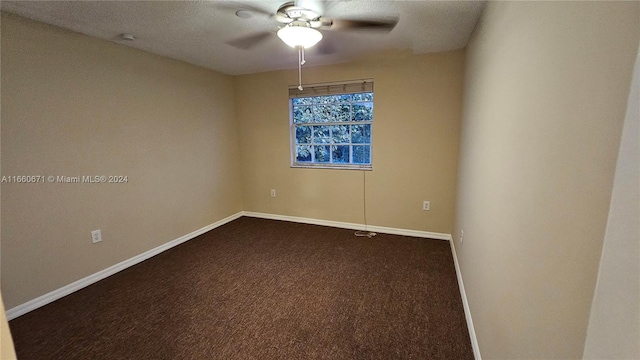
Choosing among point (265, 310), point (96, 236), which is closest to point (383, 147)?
point (265, 310)

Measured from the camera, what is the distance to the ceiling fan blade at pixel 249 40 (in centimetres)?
234

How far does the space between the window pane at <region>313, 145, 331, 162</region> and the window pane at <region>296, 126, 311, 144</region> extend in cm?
17

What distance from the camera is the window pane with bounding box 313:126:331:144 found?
148 inches

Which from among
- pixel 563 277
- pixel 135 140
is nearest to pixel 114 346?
pixel 135 140

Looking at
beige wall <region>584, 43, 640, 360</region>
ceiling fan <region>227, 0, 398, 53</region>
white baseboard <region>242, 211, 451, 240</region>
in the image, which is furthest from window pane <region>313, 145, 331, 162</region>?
beige wall <region>584, 43, 640, 360</region>

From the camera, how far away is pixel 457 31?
2352 mm

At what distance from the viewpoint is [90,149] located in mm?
2404

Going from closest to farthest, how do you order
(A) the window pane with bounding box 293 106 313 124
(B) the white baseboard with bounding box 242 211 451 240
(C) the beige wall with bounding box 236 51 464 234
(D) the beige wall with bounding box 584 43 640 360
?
(D) the beige wall with bounding box 584 43 640 360 → (C) the beige wall with bounding box 236 51 464 234 → (B) the white baseboard with bounding box 242 211 451 240 → (A) the window pane with bounding box 293 106 313 124

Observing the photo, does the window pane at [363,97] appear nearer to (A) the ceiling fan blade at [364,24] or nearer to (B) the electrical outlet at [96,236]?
(A) the ceiling fan blade at [364,24]

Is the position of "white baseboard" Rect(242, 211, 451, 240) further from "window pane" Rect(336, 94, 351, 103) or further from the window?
"window pane" Rect(336, 94, 351, 103)

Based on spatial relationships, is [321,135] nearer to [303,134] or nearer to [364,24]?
[303,134]

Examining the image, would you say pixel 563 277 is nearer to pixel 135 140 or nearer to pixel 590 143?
pixel 590 143

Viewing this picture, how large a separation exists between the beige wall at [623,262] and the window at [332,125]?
3001mm

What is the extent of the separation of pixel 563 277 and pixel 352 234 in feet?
9.39
